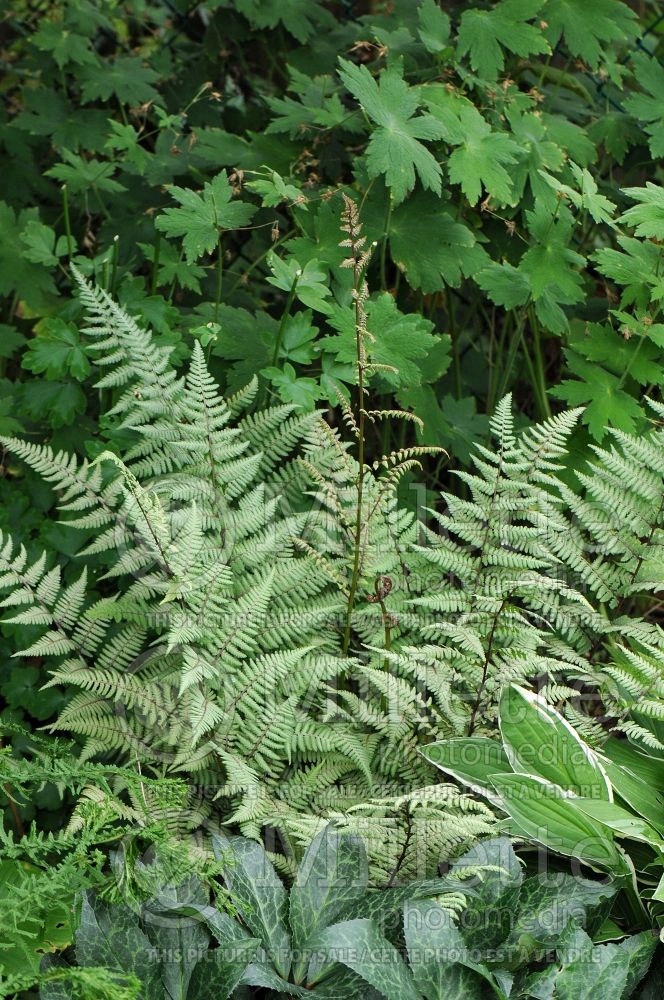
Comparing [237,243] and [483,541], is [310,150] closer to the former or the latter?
[237,243]

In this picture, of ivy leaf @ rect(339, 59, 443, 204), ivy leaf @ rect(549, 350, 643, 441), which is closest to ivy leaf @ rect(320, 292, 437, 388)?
ivy leaf @ rect(339, 59, 443, 204)

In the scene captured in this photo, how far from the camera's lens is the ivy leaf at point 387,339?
6.52ft

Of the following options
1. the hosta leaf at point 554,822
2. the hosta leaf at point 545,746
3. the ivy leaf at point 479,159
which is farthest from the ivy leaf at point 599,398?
the hosta leaf at point 554,822

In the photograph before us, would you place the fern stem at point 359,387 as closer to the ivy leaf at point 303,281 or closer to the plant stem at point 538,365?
the ivy leaf at point 303,281

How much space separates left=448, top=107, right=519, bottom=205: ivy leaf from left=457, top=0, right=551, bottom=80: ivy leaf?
0.14 metres

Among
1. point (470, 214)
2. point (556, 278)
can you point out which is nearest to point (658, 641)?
point (556, 278)

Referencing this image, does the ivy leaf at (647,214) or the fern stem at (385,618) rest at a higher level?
the ivy leaf at (647,214)

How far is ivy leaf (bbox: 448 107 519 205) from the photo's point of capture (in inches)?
78.5

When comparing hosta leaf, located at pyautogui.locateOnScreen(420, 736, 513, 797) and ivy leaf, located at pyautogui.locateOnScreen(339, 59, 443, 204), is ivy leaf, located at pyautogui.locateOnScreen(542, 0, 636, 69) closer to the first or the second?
ivy leaf, located at pyautogui.locateOnScreen(339, 59, 443, 204)

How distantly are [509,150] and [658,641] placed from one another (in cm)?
107

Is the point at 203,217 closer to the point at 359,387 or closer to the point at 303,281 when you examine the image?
the point at 303,281

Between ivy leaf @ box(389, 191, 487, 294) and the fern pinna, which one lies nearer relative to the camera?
the fern pinna

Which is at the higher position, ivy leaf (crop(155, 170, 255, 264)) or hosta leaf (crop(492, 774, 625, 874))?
ivy leaf (crop(155, 170, 255, 264))

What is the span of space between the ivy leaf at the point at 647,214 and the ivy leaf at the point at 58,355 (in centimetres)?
119
